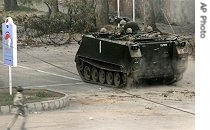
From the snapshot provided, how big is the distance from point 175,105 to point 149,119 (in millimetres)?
2125

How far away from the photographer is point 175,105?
11.2 meters

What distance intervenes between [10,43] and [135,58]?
3.97 metres

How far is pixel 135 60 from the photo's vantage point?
45.5 feet

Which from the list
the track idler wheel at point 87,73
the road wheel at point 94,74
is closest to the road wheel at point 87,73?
the track idler wheel at point 87,73

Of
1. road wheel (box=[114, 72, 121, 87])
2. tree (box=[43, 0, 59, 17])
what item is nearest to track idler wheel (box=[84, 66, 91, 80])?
road wheel (box=[114, 72, 121, 87])

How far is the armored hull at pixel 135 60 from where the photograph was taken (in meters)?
14.1

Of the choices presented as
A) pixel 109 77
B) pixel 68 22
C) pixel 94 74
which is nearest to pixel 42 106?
pixel 109 77

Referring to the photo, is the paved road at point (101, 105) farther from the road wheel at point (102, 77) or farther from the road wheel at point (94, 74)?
the road wheel at point (94, 74)

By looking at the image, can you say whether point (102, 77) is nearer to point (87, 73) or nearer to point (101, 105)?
point (87, 73)

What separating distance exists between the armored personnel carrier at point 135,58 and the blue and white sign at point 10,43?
148 inches
